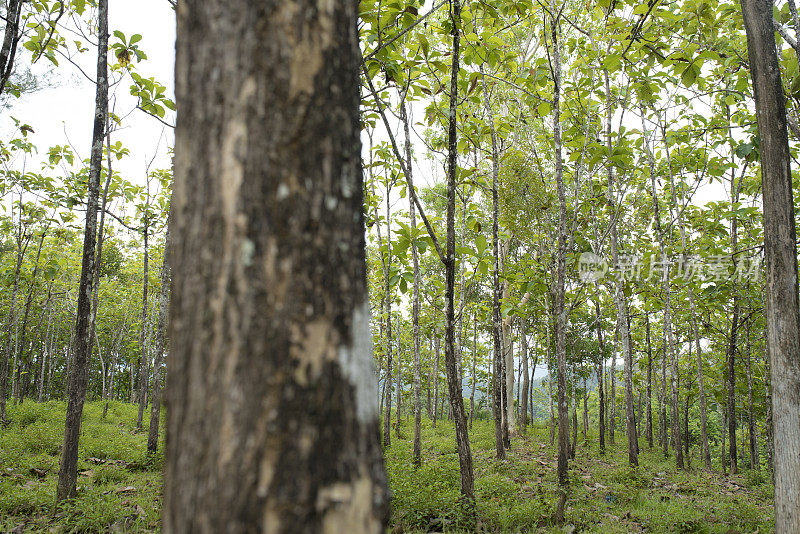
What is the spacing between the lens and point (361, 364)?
93 cm

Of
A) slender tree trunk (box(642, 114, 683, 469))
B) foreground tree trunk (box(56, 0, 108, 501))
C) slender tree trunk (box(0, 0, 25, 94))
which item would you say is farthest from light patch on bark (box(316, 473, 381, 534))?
slender tree trunk (box(642, 114, 683, 469))

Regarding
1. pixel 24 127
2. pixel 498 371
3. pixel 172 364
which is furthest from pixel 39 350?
pixel 172 364

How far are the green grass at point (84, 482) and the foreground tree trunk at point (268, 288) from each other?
4.97 m

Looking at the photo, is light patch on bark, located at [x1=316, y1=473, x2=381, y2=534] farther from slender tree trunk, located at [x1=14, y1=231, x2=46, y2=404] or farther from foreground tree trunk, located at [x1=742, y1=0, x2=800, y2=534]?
slender tree trunk, located at [x1=14, y1=231, x2=46, y2=404]

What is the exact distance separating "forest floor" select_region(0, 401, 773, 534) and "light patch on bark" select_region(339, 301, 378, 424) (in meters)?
4.40

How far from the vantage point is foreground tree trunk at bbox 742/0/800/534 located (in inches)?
122

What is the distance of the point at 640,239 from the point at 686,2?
10241 mm

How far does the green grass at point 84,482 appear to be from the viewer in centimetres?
486

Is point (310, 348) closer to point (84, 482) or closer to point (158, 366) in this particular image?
point (84, 482)

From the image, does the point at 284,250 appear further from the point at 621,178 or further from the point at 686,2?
the point at 621,178

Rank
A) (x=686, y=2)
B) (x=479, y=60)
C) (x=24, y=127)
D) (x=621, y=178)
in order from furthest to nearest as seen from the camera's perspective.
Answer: (x=621, y=178)
(x=24, y=127)
(x=686, y=2)
(x=479, y=60)

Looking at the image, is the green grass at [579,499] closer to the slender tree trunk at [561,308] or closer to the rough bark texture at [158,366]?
the slender tree trunk at [561,308]

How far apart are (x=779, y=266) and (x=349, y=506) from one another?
3.78 meters

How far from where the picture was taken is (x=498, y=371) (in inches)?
406
